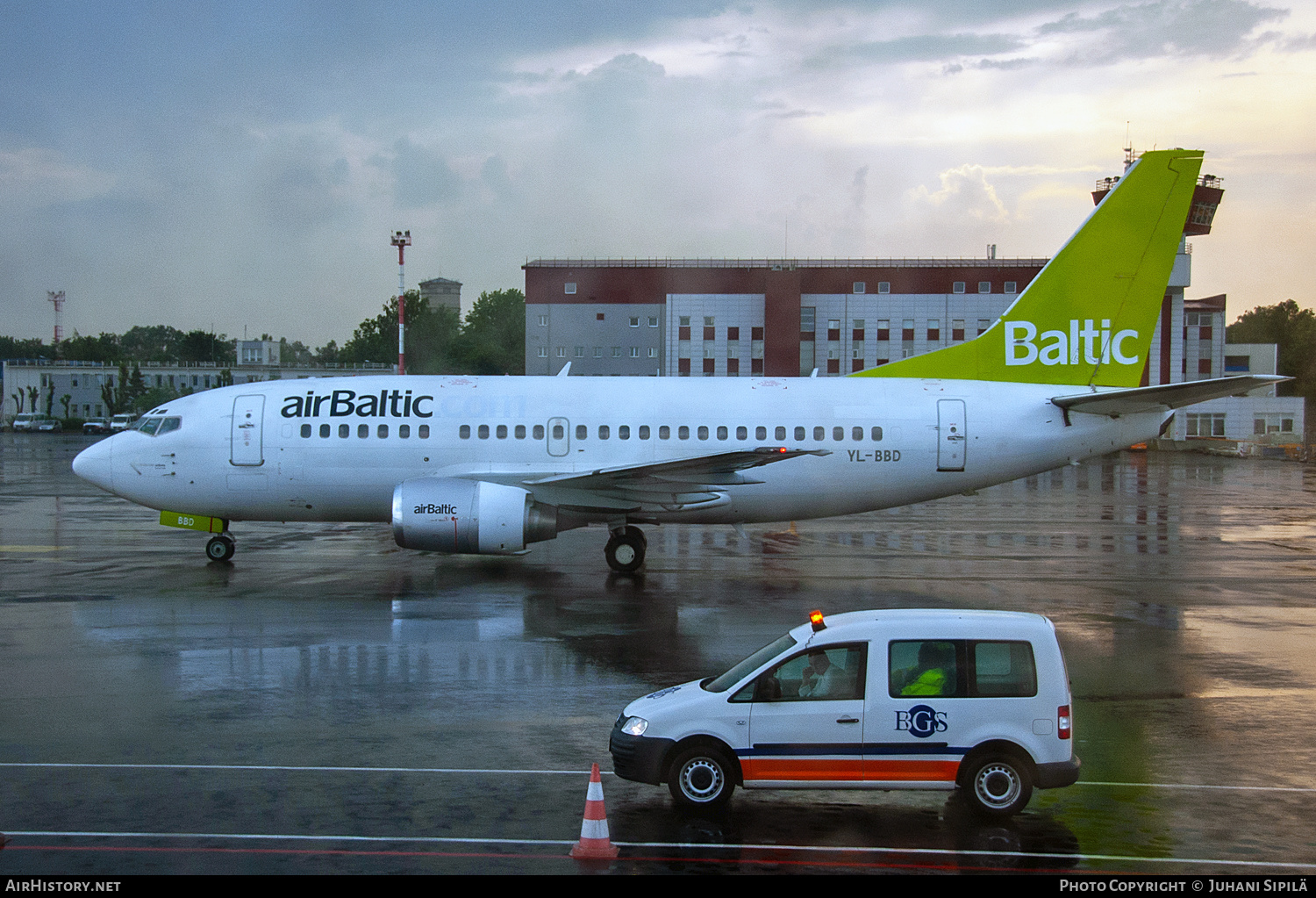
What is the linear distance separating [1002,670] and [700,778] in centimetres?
287

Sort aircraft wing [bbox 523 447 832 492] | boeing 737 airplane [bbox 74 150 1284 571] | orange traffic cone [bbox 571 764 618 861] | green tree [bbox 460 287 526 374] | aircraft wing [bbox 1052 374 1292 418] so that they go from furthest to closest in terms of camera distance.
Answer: green tree [bbox 460 287 526 374]
boeing 737 airplane [bbox 74 150 1284 571]
aircraft wing [bbox 523 447 832 492]
aircraft wing [bbox 1052 374 1292 418]
orange traffic cone [bbox 571 764 618 861]

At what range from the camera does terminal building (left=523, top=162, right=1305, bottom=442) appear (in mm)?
77000

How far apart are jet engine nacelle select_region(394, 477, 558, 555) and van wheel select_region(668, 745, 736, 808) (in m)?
11.9

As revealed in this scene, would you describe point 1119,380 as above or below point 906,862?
above

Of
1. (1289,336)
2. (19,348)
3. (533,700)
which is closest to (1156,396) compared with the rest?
(533,700)

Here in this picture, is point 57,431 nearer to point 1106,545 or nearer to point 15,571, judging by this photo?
point 15,571

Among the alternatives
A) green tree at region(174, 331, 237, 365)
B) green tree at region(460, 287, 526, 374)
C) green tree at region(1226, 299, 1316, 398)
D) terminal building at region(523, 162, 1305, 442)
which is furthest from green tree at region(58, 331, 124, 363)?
green tree at region(1226, 299, 1316, 398)

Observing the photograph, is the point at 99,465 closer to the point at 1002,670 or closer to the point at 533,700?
the point at 533,700

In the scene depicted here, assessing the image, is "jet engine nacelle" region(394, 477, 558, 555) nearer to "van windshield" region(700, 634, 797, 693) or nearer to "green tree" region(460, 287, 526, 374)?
"van windshield" region(700, 634, 797, 693)

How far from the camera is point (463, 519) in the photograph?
20281 millimetres

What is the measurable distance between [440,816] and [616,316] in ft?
241

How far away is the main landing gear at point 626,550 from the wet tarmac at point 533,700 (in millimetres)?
656
